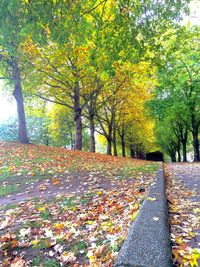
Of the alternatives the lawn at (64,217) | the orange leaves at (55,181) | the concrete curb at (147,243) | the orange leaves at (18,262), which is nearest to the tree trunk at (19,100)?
the lawn at (64,217)

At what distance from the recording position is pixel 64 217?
3871mm

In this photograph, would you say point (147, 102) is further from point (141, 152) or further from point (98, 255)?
point (141, 152)

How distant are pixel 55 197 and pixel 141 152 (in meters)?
44.4

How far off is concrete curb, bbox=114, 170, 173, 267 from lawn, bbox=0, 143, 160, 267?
0.18 m

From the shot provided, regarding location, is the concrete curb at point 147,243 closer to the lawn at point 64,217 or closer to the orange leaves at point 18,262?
the lawn at point 64,217

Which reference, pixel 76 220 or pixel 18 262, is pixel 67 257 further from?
pixel 76 220

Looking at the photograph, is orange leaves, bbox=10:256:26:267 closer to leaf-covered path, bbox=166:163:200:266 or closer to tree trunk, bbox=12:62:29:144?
leaf-covered path, bbox=166:163:200:266

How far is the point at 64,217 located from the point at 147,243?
1.99 meters

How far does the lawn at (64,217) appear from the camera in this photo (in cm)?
253

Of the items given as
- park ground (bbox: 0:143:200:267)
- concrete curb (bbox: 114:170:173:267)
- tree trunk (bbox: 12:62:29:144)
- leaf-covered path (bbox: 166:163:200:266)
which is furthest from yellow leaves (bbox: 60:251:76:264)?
tree trunk (bbox: 12:62:29:144)

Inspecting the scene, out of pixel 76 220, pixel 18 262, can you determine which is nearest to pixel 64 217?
pixel 76 220

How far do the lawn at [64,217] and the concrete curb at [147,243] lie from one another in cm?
18

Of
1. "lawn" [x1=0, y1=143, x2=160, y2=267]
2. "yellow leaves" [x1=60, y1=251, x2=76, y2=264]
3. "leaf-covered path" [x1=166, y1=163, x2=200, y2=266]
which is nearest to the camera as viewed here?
"leaf-covered path" [x1=166, y1=163, x2=200, y2=266]

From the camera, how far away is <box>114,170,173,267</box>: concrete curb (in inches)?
77.0
